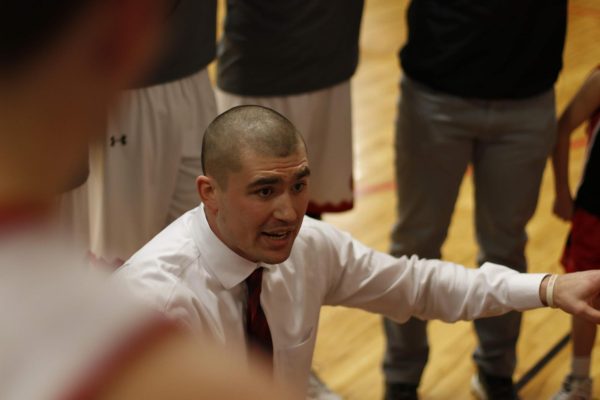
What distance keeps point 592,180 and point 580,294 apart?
3.18ft

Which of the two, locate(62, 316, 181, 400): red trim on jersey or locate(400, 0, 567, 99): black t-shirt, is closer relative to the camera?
locate(62, 316, 181, 400): red trim on jersey

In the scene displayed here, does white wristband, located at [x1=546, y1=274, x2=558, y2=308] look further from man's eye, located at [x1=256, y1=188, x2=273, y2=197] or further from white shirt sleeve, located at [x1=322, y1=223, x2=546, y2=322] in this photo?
man's eye, located at [x1=256, y1=188, x2=273, y2=197]

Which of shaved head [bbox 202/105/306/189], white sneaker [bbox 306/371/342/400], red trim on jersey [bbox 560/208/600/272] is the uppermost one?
shaved head [bbox 202/105/306/189]

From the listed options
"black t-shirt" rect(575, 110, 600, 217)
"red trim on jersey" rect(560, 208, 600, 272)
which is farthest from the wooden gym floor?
"black t-shirt" rect(575, 110, 600, 217)

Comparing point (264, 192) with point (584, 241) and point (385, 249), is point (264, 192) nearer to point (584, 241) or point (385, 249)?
point (584, 241)

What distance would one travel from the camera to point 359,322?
3428 mm

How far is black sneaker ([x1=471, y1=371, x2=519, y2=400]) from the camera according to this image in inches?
118

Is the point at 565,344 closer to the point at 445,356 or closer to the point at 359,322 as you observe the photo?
the point at 445,356

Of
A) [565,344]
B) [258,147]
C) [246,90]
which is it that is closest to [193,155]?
[246,90]

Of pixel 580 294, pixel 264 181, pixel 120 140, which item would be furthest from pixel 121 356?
pixel 120 140

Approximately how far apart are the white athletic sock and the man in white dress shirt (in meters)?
1.00

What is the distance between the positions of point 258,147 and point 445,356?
1587mm

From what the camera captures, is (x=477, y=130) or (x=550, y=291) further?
(x=477, y=130)

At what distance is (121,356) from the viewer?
653mm
